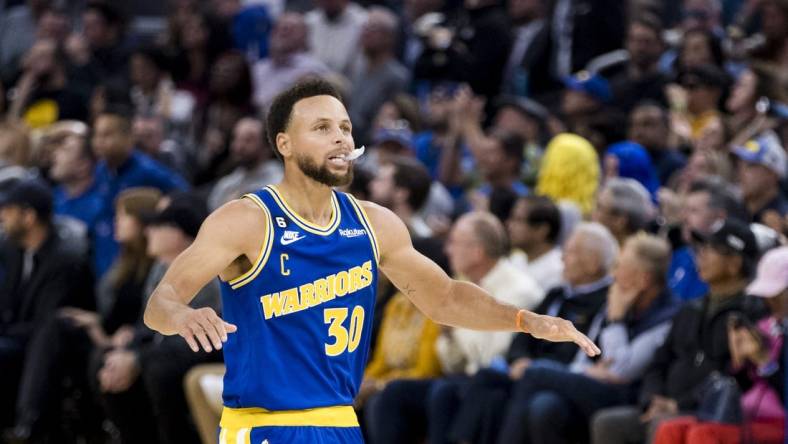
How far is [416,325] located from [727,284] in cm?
198

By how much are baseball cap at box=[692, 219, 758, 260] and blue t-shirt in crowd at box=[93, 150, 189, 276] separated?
486 centimetres

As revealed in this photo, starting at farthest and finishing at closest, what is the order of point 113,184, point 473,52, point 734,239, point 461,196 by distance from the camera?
1. point 473,52
2. point 113,184
3. point 461,196
4. point 734,239

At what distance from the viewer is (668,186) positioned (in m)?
10.1

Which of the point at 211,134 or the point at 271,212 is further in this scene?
the point at 211,134

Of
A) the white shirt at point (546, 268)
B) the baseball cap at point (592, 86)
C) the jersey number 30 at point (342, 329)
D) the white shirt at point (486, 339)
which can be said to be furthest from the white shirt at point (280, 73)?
the jersey number 30 at point (342, 329)

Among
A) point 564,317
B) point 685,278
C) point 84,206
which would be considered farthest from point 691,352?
point 84,206

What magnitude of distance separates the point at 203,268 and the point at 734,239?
12.5 ft

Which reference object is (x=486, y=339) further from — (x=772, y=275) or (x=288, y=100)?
(x=288, y=100)

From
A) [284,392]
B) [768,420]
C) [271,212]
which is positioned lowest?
[768,420]

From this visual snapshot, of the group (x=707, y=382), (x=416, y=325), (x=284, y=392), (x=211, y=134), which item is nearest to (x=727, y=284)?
(x=707, y=382)

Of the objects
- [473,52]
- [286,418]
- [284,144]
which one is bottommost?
[473,52]

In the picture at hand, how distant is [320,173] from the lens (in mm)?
5043

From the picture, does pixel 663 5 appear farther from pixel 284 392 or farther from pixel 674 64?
pixel 284 392

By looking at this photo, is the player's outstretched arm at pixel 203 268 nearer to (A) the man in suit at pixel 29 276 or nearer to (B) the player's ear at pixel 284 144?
(B) the player's ear at pixel 284 144
